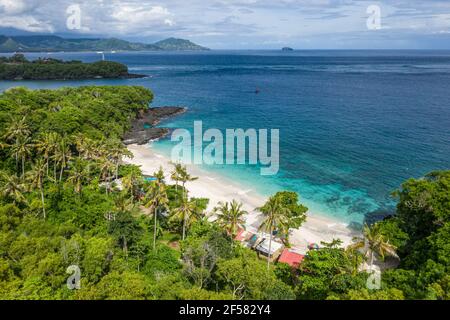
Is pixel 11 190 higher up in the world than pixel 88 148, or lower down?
lower down

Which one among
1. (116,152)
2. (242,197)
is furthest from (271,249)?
(116,152)

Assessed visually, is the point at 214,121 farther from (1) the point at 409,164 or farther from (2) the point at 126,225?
(2) the point at 126,225

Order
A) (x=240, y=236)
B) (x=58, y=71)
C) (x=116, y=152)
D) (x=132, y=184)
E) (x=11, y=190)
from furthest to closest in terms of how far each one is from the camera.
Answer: (x=58, y=71)
(x=116, y=152)
(x=132, y=184)
(x=240, y=236)
(x=11, y=190)

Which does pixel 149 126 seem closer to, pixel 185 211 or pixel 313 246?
pixel 185 211

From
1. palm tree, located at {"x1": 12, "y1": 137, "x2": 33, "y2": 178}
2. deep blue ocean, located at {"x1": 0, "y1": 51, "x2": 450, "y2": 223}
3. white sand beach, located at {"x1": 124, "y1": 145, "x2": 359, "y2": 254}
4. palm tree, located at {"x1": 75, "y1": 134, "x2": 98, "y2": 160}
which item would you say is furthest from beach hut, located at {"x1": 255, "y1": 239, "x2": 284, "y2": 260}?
palm tree, located at {"x1": 12, "y1": 137, "x2": 33, "y2": 178}

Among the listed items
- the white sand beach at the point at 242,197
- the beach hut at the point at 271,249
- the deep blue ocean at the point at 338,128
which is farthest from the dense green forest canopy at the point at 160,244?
the deep blue ocean at the point at 338,128

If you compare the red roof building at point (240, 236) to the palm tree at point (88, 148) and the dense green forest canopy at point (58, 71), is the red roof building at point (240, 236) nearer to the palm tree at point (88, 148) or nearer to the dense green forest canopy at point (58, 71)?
the palm tree at point (88, 148)
